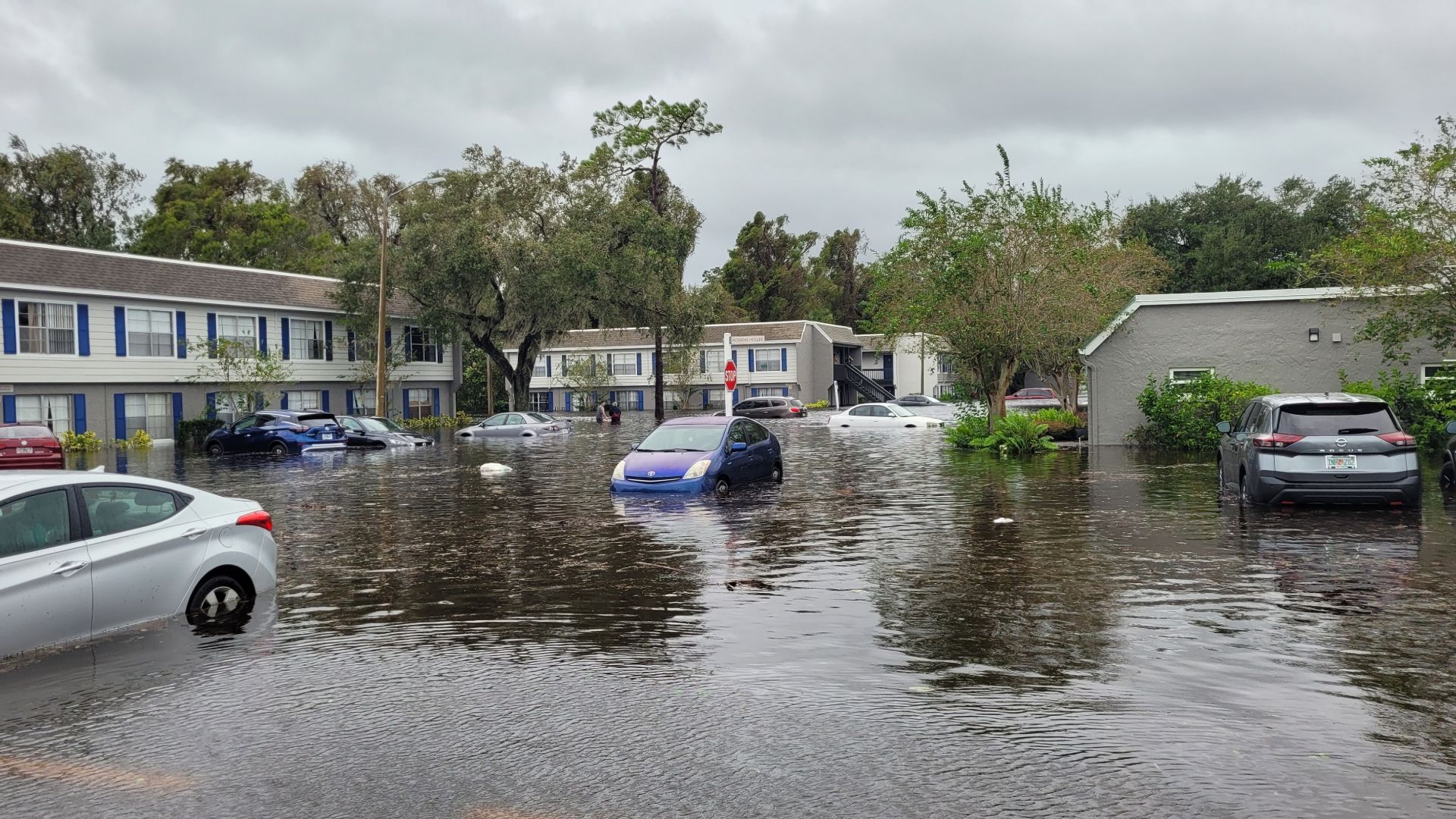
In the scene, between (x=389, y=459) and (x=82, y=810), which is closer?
(x=82, y=810)

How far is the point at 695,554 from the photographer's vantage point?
13.1m

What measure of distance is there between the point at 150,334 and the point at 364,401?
12.8 m

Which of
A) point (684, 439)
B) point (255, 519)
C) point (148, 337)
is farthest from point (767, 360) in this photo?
point (255, 519)

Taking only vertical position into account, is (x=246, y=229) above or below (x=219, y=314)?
above

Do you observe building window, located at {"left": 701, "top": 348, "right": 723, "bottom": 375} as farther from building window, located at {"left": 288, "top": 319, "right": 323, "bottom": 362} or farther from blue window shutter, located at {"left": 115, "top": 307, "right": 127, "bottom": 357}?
blue window shutter, located at {"left": 115, "top": 307, "right": 127, "bottom": 357}

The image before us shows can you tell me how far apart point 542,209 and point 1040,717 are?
172 feet

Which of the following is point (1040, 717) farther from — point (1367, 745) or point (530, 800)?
point (530, 800)

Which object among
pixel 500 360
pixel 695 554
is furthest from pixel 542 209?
pixel 695 554

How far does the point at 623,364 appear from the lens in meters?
89.5

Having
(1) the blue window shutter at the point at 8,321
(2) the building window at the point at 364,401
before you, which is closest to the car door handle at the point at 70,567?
(1) the blue window shutter at the point at 8,321

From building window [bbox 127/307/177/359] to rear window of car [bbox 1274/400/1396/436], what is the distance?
4239 cm

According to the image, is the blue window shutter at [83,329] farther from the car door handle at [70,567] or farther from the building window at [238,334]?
the car door handle at [70,567]

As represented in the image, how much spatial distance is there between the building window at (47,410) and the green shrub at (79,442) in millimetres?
569

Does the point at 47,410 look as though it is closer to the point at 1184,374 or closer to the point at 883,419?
the point at 883,419
